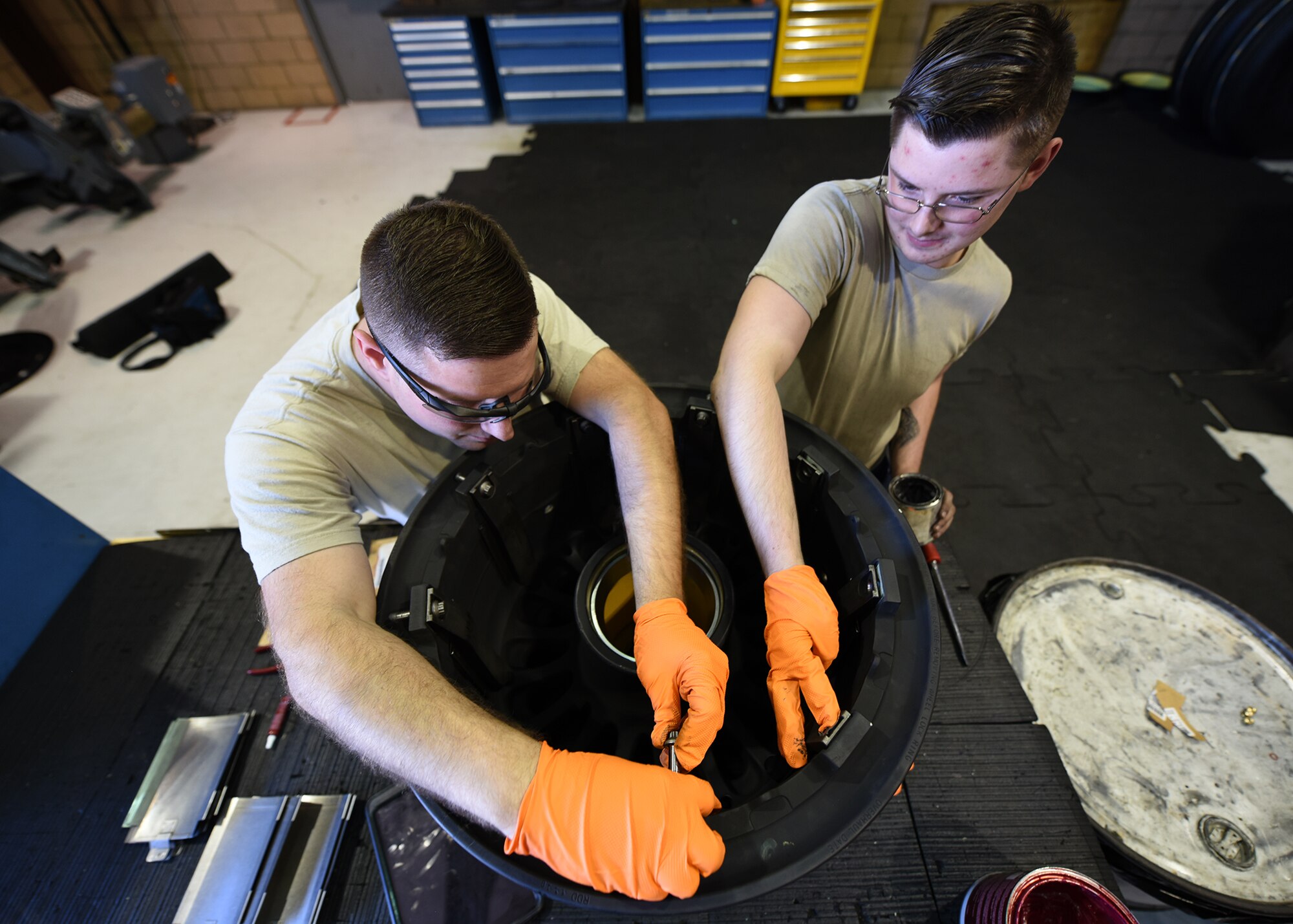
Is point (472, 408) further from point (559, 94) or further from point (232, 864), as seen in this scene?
point (559, 94)

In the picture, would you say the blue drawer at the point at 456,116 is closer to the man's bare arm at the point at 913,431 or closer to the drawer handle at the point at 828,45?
the drawer handle at the point at 828,45

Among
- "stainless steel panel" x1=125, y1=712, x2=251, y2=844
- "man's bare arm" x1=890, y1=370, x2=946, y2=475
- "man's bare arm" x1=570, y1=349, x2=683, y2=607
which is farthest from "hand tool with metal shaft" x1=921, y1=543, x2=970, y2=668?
"stainless steel panel" x1=125, y1=712, x2=251, y2=844

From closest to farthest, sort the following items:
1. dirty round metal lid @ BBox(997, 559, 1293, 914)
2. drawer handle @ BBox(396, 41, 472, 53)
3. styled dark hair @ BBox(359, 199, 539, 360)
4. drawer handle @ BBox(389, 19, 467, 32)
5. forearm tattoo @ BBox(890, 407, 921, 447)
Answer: styled dark hair @ BBox(359, 199, 539, 360)
dirty round metal lid @ BBox(997, 559, 1293, 914)
forearm tattoo @ BBox(890, 407, 921, 447)
drawer handle @ BBox(389, 19, 467, 32)
drawer handle @ BBox(396, 41, 472, 53)

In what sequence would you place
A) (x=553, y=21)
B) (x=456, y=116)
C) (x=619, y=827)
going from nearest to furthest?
(x=619, y=827), (x=553, y=21), (x=456, y=116)

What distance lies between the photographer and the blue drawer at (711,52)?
12.5ft

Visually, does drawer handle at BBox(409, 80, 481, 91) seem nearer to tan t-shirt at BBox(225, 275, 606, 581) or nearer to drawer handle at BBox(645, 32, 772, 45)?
drawer handle at BBox(645, 32, 772, 45)

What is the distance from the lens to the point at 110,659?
1.40 meters

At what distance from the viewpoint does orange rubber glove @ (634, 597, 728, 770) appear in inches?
30.9

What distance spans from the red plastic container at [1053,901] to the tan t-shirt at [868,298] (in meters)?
0.87

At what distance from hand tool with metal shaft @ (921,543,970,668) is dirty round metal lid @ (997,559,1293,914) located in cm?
13

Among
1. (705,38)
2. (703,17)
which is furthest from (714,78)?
(703,17)

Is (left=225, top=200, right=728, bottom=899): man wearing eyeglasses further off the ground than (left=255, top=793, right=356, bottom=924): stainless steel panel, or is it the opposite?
(left=225, top=200, right=728, bottom=899): man wearing eyeglasses

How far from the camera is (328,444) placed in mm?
981

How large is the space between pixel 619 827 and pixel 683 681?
20 centimetres
